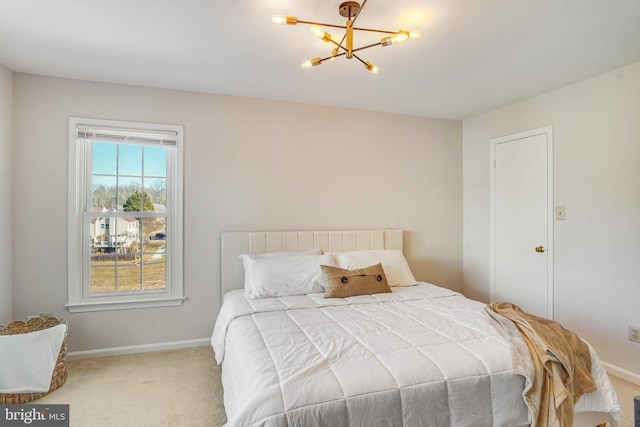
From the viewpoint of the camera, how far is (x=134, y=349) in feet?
10.2

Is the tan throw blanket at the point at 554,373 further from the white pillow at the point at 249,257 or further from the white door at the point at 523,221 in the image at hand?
the white pillow at the point at 249,257

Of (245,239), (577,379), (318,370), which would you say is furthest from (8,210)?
(577,379)

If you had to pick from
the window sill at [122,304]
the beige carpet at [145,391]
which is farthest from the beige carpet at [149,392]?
the window sill at [122,304]

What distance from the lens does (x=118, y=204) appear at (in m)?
3.16

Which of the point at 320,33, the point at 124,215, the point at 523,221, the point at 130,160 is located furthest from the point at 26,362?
the point at 523,221

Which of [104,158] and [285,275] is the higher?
[104,158]

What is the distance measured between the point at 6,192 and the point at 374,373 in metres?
3.06

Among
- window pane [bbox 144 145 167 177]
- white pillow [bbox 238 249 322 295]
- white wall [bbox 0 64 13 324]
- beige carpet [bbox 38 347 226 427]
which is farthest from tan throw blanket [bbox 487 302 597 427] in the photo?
white wall [bbox 0 64 13 324]

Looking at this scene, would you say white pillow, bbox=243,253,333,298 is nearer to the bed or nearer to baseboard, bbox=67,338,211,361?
the bed

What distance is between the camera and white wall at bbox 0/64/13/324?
105 inches

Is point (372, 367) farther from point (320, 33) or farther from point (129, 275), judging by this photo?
Result: point (129, 275)

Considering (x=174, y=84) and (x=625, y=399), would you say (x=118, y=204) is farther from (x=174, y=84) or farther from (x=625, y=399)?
(x=625, y=399)

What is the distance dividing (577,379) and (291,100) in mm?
3073

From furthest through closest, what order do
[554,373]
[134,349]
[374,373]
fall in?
[134,349] < [554,373] < [374,373]
